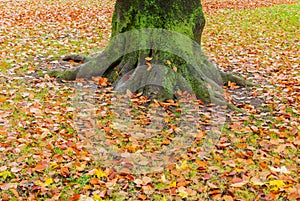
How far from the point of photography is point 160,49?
555 cm

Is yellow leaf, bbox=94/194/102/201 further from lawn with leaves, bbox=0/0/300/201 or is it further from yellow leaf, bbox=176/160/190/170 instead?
yellow leaf, bbox=176/160/190/170

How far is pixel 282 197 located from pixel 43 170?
2.39m

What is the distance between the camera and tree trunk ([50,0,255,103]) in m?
5.49

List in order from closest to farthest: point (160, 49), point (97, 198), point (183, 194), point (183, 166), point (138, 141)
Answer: point (97, 198) → point (183, 194) → point (183, 166) → point (138, 141) → point (160, 49)

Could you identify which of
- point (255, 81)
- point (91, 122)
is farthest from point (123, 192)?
point (255, 81)

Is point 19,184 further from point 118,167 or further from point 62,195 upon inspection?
point 118,167

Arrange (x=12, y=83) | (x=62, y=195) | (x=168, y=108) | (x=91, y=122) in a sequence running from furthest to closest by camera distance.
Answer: (x=12, y=83) → (x=168, y=108) → (x=91, y=122) → (x=62, y=195)

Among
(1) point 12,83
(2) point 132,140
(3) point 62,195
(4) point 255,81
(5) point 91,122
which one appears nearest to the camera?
(3) point 62,195

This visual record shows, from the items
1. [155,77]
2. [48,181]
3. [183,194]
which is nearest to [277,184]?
[183,194]

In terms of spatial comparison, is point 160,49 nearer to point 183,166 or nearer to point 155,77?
point 155,77

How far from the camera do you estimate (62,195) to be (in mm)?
3445

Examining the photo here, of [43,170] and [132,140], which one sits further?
[132,140]

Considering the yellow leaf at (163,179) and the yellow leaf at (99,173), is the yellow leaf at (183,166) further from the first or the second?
the yellow leaf at (99,173)

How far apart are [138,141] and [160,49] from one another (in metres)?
1.70
